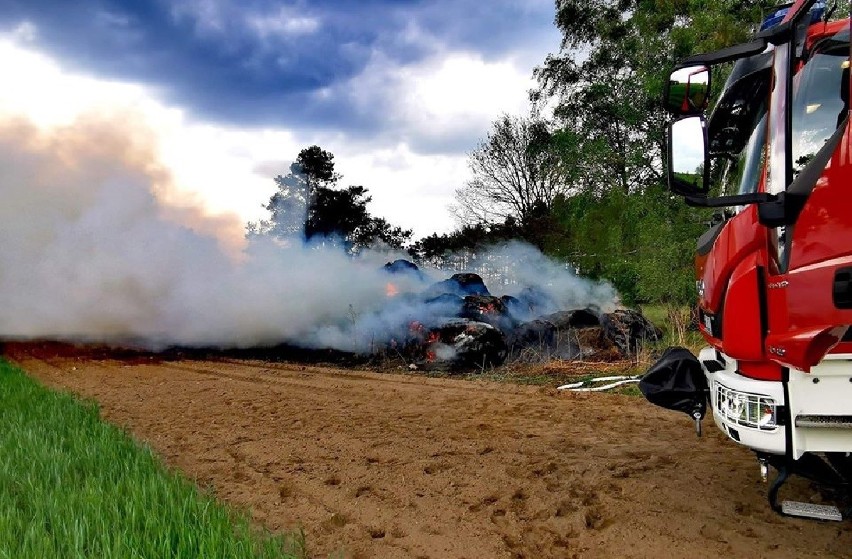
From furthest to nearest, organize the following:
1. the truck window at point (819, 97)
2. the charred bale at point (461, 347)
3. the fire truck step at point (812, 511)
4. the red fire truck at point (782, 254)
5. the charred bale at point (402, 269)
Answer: the charred bale at point (402, 269), the charred bale at point (461, 347), the fire truck step at point (812, 511), the truck window at point (819, 97), the red fire truck at point (782, 254)

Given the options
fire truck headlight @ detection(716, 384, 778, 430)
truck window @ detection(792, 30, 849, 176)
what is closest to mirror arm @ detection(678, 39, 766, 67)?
truck window @ detection(792, 30, 849, 176)

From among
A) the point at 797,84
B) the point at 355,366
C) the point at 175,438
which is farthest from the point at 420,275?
the point at 797,84

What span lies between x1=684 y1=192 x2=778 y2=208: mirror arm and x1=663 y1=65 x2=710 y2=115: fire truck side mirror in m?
0.51

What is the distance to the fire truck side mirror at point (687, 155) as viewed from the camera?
11.0 ft

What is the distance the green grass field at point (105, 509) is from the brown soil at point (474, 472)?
1.47 ft

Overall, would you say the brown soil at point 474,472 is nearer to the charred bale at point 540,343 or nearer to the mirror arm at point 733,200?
the mirror arm at point 733,200

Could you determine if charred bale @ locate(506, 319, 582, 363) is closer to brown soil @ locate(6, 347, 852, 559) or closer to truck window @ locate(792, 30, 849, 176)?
brown soil @ locate(6, 347, 852, 559)

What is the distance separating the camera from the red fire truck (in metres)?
2.69

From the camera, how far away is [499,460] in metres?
5.49

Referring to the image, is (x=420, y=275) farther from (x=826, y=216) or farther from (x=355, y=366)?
(x=826, y=216)

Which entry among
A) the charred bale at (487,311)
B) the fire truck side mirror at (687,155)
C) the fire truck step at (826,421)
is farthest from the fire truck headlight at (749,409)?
the charred bale at (487,311)

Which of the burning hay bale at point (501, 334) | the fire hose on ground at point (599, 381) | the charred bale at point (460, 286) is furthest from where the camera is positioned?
the charred bale at point (460, 286)

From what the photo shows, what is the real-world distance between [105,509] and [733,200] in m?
4.09

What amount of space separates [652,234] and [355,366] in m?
7.54
